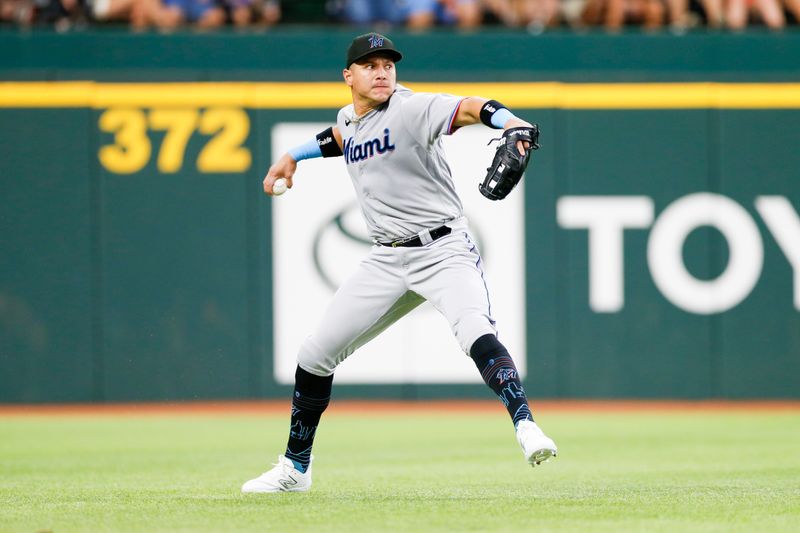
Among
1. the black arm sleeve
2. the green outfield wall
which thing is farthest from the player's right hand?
the green outfield wall

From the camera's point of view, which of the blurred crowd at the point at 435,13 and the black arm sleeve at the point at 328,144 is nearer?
the black arm sleeve at the point at 328,144

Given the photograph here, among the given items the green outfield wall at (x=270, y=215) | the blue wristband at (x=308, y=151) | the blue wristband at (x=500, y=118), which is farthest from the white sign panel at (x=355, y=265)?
the blue wristband at (x=500, y=118)

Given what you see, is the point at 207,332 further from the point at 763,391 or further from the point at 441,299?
the point at 441,299

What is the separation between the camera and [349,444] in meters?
8.66

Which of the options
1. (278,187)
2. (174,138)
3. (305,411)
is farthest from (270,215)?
(305,411)

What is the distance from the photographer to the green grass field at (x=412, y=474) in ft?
16.0

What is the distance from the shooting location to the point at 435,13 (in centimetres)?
1205

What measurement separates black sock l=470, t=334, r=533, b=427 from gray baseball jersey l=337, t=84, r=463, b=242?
0.67 m

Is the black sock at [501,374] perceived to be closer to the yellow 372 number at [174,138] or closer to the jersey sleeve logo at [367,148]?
the jersey sleeve logo at [367,148]

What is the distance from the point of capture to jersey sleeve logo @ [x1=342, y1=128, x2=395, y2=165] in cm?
561

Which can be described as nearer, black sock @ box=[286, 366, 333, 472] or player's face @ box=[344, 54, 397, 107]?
player's face @ box=[344, 54, 397, 107]

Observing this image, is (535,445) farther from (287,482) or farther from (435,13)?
(435,13)

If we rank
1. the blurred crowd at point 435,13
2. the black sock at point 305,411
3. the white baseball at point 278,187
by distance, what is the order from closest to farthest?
the black sock at point 305,411, the white baseball at point 278,187, the blurred crowd at point 435,13

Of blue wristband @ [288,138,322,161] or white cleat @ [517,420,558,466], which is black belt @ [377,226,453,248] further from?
white cleat @ [517,420,558,466]
